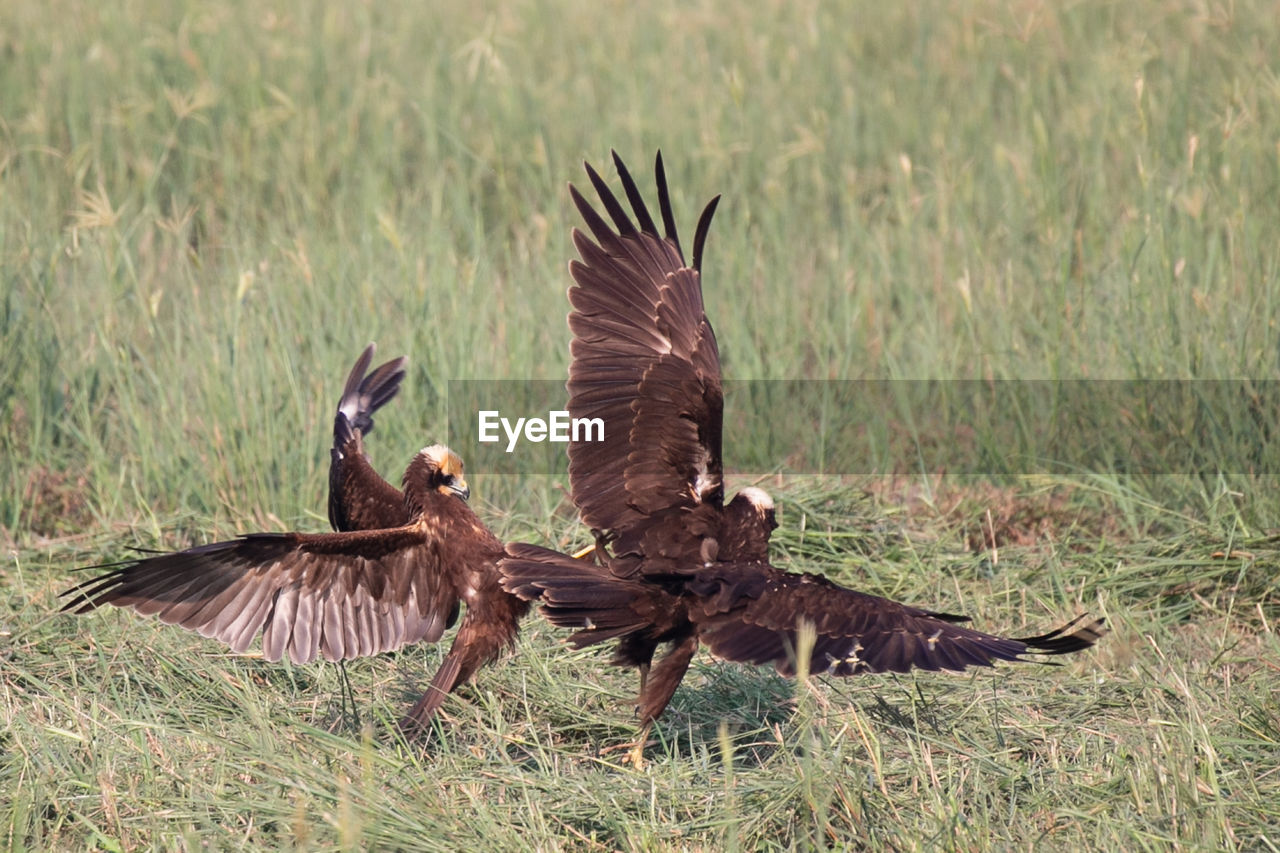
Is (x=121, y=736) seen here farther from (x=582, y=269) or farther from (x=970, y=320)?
(x=970, y=320)

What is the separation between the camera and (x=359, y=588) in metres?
4.06

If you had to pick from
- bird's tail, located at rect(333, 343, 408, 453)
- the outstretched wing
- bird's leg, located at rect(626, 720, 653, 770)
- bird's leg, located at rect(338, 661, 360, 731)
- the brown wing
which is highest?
bird's tail, located at rect(333, 343, 408, 453)

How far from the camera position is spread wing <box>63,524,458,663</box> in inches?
148

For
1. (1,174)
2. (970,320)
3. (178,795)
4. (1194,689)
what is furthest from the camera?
(1,174)

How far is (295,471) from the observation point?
562 cm

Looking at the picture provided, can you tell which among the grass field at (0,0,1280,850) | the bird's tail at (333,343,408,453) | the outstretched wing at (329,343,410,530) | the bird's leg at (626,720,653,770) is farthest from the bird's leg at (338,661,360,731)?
the bird's tail at (333,343,408,453)

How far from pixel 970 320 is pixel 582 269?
7.16ft

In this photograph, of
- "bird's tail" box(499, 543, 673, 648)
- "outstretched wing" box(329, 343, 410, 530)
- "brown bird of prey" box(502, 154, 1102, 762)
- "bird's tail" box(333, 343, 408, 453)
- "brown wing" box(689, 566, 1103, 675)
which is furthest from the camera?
"bird's tail" box(333, 343, 408, 453)

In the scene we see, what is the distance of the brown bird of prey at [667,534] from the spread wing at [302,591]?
383 mm

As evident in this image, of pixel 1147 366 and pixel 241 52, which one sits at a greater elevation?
pixel 241 52

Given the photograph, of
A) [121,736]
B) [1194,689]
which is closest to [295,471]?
[121,736]

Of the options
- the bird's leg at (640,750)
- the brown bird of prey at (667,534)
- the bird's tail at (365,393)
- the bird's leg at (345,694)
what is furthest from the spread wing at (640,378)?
the bird's tail at (365,393)

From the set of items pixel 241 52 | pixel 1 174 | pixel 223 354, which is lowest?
pixel 223 354

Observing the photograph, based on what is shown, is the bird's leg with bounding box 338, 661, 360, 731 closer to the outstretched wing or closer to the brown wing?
the outstretched wing
